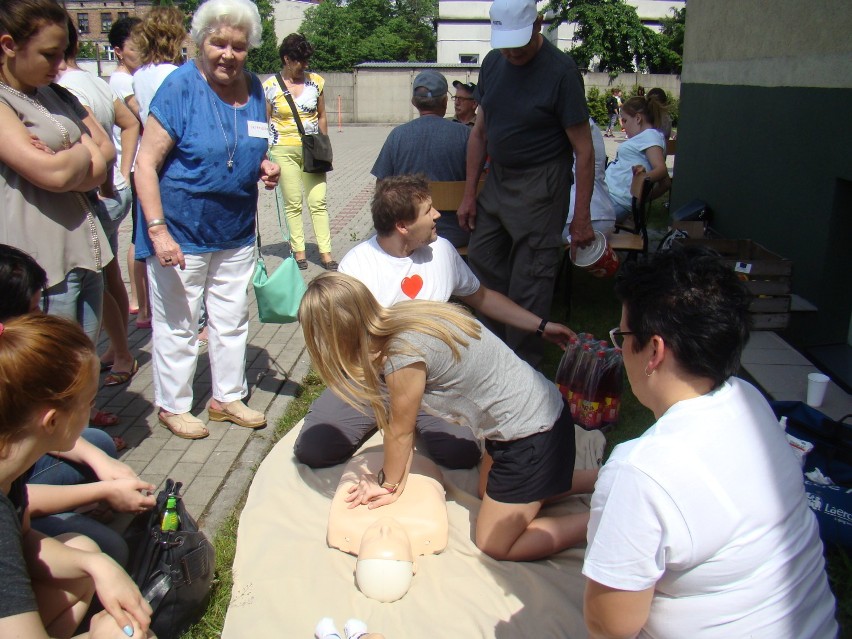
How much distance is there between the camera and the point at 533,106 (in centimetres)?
381

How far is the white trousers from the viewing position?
3.48m

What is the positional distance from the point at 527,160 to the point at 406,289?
43.8 inches

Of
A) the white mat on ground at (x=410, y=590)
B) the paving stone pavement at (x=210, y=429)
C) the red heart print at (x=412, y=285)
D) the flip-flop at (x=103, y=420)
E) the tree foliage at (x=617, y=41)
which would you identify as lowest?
the white mat on ground at (x=410, y=590)

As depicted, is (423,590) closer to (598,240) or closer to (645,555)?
(645,555)

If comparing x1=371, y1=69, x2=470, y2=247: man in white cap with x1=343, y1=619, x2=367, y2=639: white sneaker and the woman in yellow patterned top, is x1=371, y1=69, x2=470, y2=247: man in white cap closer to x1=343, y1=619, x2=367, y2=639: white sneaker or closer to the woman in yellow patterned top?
the woman in yellow patterned top

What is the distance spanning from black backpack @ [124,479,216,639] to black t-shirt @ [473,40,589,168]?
2.48 metres

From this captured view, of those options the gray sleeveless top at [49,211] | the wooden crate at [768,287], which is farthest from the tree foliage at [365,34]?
the gray sleeveless top at [49,211]

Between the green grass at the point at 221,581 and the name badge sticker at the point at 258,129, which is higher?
the name badge sticker at the point at 258,129

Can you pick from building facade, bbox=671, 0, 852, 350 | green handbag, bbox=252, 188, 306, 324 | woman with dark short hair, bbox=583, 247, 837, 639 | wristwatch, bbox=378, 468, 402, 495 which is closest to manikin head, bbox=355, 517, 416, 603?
wristwatch, bbox=378, 468, 402, 495

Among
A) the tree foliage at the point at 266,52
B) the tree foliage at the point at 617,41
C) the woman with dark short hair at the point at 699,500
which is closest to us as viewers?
the woman with dark short hair at the point at 699,500

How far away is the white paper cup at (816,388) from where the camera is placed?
3520 mm

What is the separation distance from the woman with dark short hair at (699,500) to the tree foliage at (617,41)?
119 feet

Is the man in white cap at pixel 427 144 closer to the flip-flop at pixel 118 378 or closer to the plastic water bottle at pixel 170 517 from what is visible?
the flip-flop at pixel 118 378

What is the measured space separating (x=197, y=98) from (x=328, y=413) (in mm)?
1540
